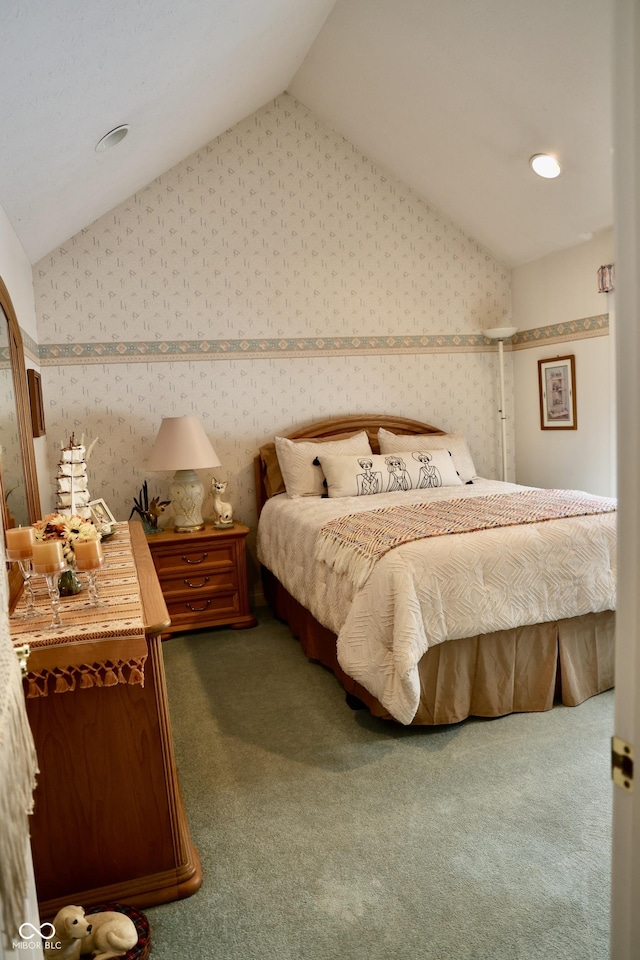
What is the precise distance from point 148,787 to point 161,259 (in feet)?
10.8

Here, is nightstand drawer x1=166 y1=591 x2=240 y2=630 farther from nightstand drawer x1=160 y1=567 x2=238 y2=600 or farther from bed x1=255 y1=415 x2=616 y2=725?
bed x1=255 y1=415 x2=616 y2=725

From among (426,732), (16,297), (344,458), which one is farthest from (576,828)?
(16,297)

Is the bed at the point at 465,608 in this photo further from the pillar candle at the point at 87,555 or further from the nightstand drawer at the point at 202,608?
the pillar candle at the point at 87,555

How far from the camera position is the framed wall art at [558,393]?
4.44m

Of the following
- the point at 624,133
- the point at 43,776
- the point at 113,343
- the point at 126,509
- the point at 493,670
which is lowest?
the point at 493,670

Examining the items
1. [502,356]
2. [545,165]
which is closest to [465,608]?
[545,165]

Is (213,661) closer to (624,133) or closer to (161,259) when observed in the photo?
(161,259)

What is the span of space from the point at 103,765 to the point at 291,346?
3.20 m

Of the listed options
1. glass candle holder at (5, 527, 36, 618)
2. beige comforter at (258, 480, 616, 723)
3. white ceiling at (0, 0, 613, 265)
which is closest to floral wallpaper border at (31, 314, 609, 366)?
white ceiling at (0, 0, 613, 265)

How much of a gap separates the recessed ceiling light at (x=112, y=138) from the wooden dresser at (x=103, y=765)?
6.10 ft

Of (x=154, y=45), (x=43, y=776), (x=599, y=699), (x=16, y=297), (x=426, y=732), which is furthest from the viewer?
(x=16, y=297)

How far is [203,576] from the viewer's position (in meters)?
3.95

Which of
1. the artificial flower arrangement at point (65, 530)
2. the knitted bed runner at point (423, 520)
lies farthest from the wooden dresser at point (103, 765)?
the knitted bed runner at point (423, 520)

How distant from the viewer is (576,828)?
6.51 feet
